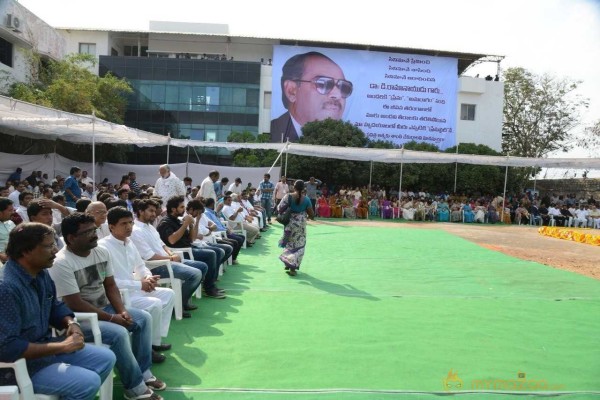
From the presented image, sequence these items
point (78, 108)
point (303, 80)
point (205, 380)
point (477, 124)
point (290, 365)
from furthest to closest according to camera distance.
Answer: point (477, 124) → point (303, 80) → point (78, 108) → point (290, 365) → point (205, 380)

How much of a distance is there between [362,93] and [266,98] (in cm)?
625

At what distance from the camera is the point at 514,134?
3691 centimetres

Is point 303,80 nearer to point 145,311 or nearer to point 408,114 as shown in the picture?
point 408,114

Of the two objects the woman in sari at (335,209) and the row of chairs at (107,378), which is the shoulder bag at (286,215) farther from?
the woman in sari at (335,209)

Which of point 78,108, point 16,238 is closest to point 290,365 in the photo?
point 16,238

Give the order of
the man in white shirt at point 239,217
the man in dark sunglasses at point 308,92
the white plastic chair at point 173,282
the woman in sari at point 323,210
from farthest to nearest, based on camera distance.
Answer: the man in dark sunglasses at point 308,92 < the woman in sari at point 323,210 < the man in white shirt at point 239,217 < the white plastic chair at point 173,282

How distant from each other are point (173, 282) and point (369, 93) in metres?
30.0

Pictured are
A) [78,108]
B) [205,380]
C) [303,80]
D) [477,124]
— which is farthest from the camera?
[477,124]

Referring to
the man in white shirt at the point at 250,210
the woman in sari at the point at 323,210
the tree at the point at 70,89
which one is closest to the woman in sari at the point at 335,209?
the woman in sari at the point at 323,210

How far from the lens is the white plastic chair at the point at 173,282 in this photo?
5.07 meters

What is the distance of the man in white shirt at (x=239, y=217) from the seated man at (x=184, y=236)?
3.51 metres

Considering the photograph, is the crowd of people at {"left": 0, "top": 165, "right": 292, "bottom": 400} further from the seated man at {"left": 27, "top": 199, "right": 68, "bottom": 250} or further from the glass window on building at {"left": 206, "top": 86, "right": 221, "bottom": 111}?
the glass window on building at {"left": 206, "top": 86, "right": 221, "bottom": 111}

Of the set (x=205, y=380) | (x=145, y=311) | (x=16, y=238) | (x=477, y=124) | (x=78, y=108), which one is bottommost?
(x=205, y=380)

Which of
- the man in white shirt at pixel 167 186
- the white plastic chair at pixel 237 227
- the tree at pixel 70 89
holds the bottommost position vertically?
the white plastic chair at pixel 237 227
